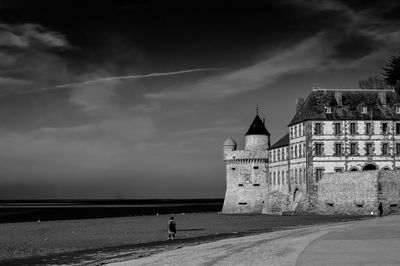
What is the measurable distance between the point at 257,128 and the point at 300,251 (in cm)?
6400

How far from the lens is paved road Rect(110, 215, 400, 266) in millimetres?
27955

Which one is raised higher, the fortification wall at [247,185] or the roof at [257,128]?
the roof at [257,128]

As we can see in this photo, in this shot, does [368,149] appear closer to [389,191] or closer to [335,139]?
[335,139]

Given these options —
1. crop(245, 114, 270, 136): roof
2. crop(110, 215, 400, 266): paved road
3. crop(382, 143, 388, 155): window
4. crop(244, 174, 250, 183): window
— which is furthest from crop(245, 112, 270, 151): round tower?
crop(110, 215, 400, 266): paved road

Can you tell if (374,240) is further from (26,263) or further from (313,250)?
(26,263)

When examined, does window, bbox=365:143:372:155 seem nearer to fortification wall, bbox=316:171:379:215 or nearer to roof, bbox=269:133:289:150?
fortification wall, bbox=316:171:379:215

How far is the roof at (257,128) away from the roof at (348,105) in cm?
1195

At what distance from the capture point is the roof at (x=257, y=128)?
94625 millimetres

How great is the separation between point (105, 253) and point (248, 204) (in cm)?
5666

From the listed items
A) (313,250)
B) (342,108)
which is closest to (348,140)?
(342,108)

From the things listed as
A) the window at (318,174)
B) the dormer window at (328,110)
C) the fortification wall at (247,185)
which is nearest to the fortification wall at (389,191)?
the window at (318,174)

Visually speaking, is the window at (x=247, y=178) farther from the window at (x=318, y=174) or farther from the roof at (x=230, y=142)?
the window at (x=318, y=174)

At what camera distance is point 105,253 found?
37.4 metres

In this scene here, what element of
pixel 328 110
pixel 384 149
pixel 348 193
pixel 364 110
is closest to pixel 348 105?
pixel 364 110
